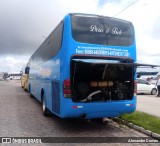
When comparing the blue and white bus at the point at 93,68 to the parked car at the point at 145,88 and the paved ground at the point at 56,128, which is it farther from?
the parked car at the point at 145,88

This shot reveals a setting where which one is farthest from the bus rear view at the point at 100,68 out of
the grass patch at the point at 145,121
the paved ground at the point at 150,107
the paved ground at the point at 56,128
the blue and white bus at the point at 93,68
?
the paved ground at the point at 150,107

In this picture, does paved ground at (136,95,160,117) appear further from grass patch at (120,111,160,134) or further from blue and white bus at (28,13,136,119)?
blue and white bus at (28,13,136,119)

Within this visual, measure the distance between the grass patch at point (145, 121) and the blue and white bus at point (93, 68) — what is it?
29.3 inches

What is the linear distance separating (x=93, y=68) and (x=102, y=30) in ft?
4.01

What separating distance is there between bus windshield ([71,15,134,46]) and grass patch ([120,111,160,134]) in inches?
105

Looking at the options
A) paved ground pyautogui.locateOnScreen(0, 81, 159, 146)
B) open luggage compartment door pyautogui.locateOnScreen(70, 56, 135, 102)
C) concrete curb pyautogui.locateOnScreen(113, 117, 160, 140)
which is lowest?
paved ground pyautogui.locateOnScreen(0, 81, 159, 146)

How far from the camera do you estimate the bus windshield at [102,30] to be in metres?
8.55

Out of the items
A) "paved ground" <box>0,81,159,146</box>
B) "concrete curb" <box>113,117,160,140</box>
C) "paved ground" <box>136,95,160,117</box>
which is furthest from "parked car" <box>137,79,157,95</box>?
"paved ground" <box>0,81,159,146</box>

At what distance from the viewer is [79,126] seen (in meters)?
9.72

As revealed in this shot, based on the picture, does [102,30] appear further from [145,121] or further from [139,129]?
[145,121]

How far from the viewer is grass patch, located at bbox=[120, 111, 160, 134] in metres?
8.71

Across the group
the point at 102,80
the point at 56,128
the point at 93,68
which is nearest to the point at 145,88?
the point at 102,80

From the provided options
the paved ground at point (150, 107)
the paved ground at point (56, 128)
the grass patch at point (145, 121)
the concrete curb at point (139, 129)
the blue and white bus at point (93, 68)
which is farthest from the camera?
the paved ground at point (150, 107)

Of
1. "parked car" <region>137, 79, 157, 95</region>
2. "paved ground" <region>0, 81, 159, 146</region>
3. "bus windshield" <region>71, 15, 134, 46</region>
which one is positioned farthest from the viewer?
"parked car" <region>137, 79, 157, 95</region>
